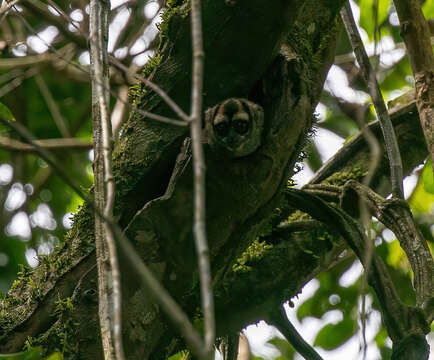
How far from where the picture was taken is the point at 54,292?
1.53m

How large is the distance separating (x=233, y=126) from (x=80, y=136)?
262 cm

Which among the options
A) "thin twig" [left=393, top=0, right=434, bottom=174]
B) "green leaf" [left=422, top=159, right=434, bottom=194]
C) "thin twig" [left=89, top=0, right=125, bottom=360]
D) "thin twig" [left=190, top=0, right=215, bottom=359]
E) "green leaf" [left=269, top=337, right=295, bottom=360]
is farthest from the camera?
"green leaf" [left=269, top=337, right=295, bottom=360]

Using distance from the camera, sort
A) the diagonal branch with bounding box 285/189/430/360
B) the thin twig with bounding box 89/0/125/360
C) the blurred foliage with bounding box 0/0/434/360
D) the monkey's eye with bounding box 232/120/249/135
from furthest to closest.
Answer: the blurred foliage with bounding box 0/0/434/360
the diagonal branch with bounding box 285/189/430/360
the monkey's eye with bounding box 232/120/249/135
the thin twig with bounding box 89/0/125/360

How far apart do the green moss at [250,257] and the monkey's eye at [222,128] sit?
24.8 inches

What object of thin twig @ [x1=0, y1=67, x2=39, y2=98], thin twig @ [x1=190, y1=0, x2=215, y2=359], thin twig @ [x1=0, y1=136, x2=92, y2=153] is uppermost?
thin twig @ [x1=0, y1=67, x2=39, y2=98]

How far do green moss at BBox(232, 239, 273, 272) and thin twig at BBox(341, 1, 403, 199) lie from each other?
1.40 ft

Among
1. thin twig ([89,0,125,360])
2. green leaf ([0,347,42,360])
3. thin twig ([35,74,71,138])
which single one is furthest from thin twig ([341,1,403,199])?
thin twig ([35,74,71,138])

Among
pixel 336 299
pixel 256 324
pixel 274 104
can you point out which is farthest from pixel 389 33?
pixel 274 104

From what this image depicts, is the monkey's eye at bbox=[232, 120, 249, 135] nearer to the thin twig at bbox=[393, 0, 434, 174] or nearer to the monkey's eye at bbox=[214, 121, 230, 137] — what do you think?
the monkey's eye at bbox=[214, 121, 230, 137]

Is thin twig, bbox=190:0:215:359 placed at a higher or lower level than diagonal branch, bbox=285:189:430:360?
higher

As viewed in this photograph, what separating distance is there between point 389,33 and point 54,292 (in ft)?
7.47

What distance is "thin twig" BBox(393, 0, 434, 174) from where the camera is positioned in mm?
1838

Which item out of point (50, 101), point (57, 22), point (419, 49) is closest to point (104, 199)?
point (419, 49)

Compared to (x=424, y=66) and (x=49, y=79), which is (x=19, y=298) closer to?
(x=424, y=66)
